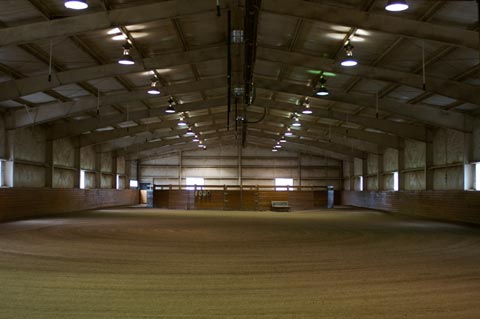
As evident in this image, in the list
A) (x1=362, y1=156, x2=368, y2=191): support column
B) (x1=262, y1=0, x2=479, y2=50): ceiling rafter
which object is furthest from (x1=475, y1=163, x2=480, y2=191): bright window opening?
(x1=362, y1=156, x2=368, y2=191): support column

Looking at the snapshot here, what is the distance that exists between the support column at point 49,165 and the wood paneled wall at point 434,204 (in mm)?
22085

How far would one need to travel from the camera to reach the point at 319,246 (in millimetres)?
13289

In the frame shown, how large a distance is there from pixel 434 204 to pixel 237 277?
20.6 meters

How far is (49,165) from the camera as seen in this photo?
96.7ft

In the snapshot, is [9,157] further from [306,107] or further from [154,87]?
[306,107]

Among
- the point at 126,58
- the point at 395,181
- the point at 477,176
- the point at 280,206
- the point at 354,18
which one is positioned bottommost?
the point at 280,206

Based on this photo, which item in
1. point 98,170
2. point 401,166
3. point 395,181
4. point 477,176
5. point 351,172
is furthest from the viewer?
point 351,172

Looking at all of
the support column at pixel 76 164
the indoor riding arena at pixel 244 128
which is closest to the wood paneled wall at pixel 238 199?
the indoor riding arena at pixel 244 128

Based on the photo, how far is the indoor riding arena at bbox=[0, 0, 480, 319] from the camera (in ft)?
24.5

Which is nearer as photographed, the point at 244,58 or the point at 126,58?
the point at 126,58

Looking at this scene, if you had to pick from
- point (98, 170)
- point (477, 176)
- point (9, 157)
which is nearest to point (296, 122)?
point (477, 176)

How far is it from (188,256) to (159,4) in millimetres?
7681

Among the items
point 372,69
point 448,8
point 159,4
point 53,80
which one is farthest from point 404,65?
point 53,80

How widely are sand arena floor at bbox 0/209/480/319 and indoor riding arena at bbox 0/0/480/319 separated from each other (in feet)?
0.18
